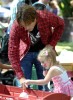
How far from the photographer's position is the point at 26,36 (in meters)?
5.26

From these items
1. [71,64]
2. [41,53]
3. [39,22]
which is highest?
[39,22]

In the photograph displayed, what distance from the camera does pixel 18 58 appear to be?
5.12m

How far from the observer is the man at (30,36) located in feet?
16.2

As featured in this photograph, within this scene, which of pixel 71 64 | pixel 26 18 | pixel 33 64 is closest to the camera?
pixel 26 18

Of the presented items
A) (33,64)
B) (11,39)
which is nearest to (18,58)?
(11,39)

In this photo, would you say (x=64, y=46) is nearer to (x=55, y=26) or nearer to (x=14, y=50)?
(x=55, y=26)

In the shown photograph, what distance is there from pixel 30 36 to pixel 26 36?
0.47ft

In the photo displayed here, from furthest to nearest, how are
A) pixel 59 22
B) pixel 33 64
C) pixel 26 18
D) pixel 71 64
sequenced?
pixel 71 64
pixel 33 64
pixel 59 22
pixel 26 18

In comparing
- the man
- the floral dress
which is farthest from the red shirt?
the floral dress

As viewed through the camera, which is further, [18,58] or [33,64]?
[33,64]

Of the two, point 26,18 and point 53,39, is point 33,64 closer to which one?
point 53,39

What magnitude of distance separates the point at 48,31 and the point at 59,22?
17 centimetres

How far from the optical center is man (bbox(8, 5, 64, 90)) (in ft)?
16.2

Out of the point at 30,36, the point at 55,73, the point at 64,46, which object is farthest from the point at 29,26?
the point at 64,46
